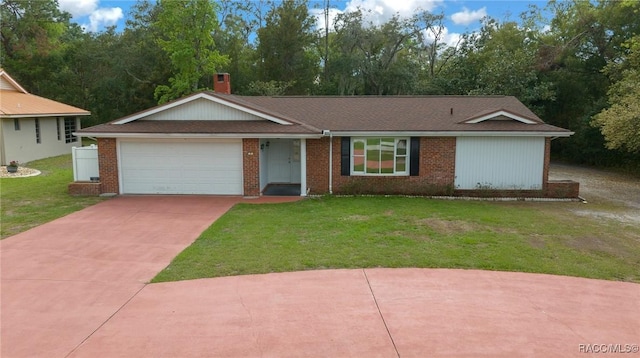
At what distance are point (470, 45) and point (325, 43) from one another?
12749mm

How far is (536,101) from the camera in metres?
27.9

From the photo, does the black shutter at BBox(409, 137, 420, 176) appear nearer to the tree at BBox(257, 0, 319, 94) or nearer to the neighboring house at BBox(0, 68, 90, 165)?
the neighboring house at BBox(0, 68, 90, 165)

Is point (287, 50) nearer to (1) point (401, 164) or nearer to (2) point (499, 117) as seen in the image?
(1) point (401, 164)

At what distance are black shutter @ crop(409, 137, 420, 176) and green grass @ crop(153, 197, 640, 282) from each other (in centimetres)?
205

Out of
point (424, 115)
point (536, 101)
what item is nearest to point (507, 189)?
point (424, 115)

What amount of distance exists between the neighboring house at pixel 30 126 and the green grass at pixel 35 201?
3.19 metres

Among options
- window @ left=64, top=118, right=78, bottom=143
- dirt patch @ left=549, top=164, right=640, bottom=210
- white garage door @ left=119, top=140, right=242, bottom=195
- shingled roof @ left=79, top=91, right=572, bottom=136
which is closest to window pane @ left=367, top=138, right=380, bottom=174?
shingled roof @ left=79, top=91, right=572, bottom=136

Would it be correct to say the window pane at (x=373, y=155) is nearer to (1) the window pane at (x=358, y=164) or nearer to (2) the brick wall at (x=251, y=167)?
(1) the window pane at (x=358, y=164)

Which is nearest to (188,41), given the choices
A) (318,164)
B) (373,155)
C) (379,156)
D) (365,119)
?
(365,119)

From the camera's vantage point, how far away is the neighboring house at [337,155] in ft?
50.6

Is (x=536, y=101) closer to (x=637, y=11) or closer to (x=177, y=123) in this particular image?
(x=637, y=11)

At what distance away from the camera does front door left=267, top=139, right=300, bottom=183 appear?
1775cm

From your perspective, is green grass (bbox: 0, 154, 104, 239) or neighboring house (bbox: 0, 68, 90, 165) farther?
neighboring house (bbox: 0, 68, 90, 165)

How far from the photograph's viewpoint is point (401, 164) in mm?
15945
